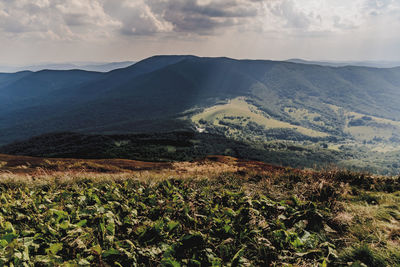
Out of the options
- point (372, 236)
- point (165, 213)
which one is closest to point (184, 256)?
point (165, 213)

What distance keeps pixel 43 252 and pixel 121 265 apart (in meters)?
1.65

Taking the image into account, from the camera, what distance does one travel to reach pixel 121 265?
12.7 feet

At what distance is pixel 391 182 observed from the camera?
10344mm

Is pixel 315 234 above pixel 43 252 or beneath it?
beneath

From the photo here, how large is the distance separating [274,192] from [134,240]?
4.83m

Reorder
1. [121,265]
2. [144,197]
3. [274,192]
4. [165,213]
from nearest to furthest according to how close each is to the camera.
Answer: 1. [121,265]
2. [165,213]
3. [144,197]
4. [274,192]

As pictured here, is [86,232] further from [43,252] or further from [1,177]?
[1,177]

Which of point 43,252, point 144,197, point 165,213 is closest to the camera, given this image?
point 43,252

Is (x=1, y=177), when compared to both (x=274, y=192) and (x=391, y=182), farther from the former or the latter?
(x=391, y=182)

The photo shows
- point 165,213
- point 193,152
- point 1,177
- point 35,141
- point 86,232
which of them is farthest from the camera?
point 35,141

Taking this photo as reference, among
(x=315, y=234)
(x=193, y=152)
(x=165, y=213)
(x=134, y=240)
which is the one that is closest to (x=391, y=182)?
(x=315, y=234)

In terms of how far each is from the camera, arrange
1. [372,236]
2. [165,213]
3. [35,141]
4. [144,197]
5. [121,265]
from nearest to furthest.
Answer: [121,265]
[372,236]
[165,213]
[144,197]
[35,141]

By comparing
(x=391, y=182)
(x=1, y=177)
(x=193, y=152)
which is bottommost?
(x=193, y=152)

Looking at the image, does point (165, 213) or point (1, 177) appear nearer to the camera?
point (165, 213)
